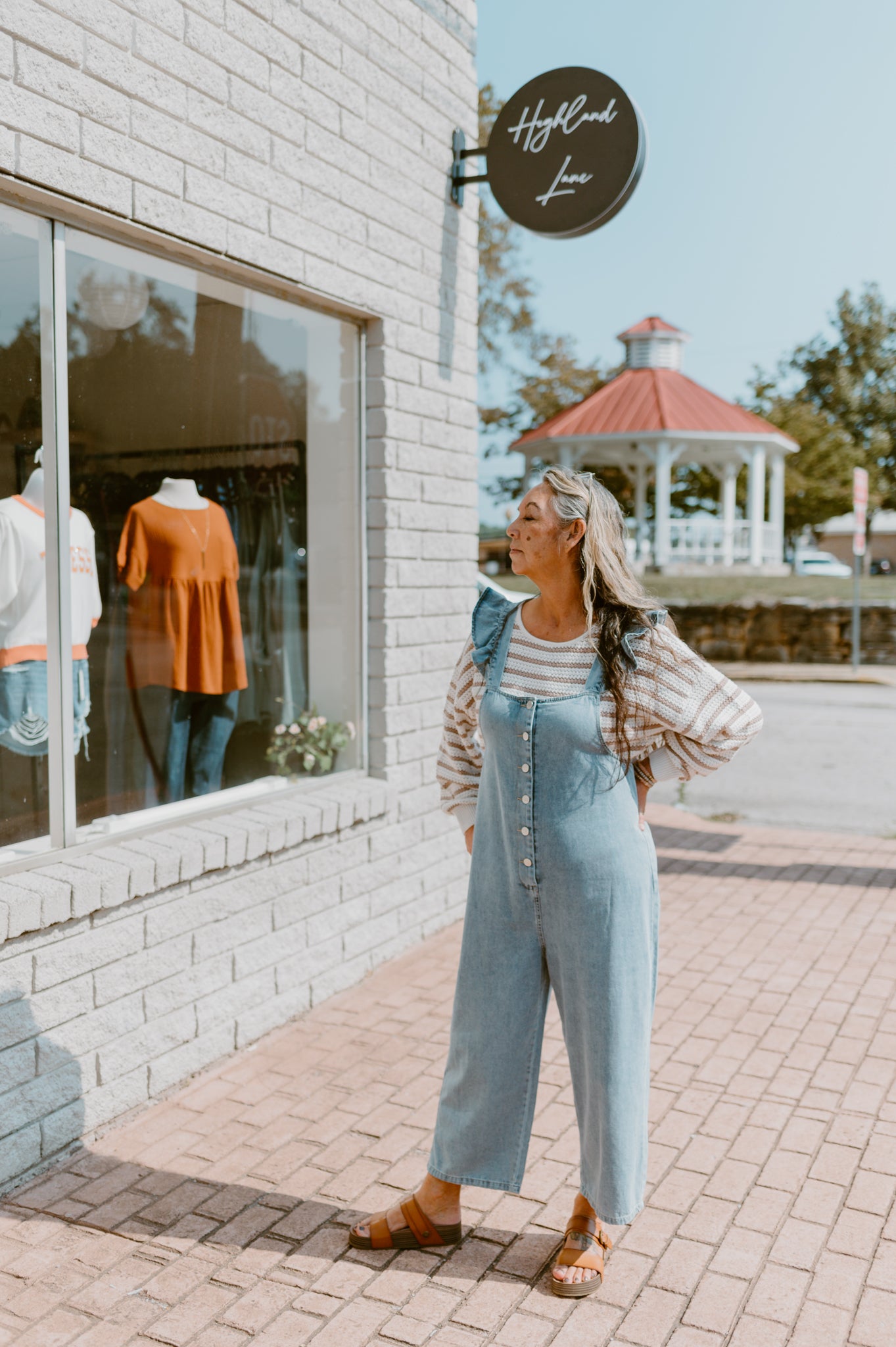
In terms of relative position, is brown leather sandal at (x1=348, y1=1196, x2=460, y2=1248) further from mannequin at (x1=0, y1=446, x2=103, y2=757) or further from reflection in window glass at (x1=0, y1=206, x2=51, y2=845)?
mannequin at (x1=0, y1=446, x2=103, y2=757)

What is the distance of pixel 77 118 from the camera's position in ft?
11.3

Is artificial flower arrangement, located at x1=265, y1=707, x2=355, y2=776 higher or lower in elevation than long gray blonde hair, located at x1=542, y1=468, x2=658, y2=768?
lower

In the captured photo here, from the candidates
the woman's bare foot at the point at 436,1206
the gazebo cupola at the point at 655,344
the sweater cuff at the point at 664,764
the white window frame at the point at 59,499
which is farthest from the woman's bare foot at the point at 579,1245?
the gazebo cupola at the point at 655,344

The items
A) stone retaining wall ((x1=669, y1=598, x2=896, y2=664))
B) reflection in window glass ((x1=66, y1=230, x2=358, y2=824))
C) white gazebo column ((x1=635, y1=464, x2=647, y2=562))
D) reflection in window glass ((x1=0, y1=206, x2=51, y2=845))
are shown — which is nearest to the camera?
reflection in window glass ((x1=0, y1=206, x2=51, y2=845))

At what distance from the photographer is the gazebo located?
1059 inches

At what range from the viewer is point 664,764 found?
9.54ft

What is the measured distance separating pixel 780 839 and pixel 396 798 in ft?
12.2

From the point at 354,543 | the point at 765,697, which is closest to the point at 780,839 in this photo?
the point at 354,543

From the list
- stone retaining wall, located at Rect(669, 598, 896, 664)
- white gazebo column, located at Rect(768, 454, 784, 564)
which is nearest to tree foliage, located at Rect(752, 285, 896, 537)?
white gazebo column, located at Rect(768, 454, 784, 564)

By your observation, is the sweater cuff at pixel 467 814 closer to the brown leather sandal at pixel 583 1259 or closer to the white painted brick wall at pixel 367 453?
the brown leather sandal at pixel 583 1259

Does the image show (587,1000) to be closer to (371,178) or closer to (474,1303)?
(474,1303)

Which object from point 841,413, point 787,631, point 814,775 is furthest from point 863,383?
point 814,775

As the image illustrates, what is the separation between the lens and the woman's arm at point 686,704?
277cm

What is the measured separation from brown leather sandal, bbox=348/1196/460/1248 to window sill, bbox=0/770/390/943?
1.22 meters
